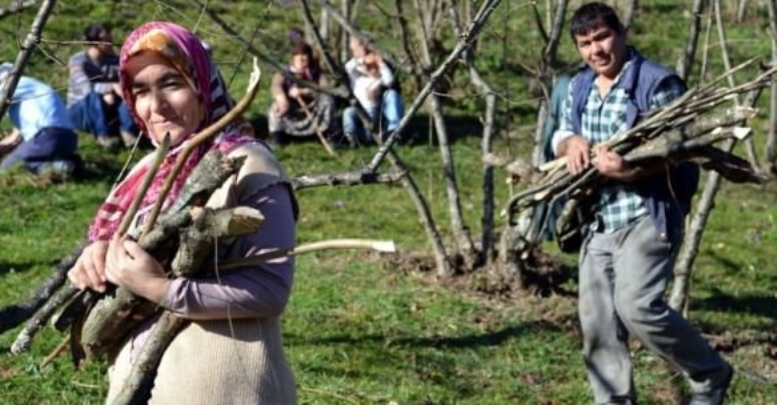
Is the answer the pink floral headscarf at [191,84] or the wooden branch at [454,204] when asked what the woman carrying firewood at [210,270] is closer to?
the pink floral headscarf at [191,84]

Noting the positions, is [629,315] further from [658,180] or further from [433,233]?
[433,233]

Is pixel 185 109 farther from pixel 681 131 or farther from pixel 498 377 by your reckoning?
pixel 498 377

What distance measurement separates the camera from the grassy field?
639 cm

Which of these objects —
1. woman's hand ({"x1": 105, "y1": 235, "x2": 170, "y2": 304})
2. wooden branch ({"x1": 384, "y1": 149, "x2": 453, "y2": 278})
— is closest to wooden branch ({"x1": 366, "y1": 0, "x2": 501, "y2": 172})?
woman's hand ({"x1": 105, "y1": 235, "x2": 170, "y2": 304})

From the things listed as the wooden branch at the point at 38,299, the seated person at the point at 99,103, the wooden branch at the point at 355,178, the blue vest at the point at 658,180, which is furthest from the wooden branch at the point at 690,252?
the seated person at the point at 99,103

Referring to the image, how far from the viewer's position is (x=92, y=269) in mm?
3051

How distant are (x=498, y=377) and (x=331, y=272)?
2079 mm

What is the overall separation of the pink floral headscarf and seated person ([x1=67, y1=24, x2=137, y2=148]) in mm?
9256

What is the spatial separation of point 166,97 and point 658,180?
3145 millimetres

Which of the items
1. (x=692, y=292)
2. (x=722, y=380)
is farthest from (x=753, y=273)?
(x=722, y=380)

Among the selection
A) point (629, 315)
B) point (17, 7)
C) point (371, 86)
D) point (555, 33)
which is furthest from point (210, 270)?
point (371, 86)

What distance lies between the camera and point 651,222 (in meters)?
5.81

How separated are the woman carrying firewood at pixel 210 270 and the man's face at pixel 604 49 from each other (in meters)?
2.92

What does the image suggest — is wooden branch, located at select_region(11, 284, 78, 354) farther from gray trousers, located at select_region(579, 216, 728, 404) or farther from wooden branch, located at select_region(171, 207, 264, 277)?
gray trousers, located at select_region(579, 216, 728, 404)
